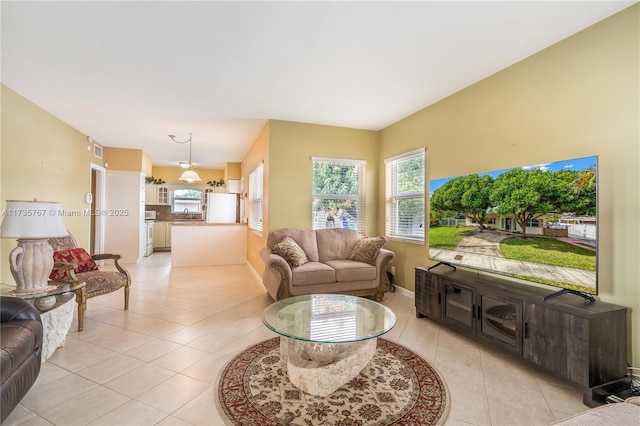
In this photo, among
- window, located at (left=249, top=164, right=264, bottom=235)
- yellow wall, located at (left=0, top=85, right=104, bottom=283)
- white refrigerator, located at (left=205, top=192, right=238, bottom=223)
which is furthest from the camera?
white refrigerator, located at (left=205, top=192, right=238, bottom=223)

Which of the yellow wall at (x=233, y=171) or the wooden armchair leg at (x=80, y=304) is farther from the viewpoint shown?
the yellow wall at (x=233, y=171)

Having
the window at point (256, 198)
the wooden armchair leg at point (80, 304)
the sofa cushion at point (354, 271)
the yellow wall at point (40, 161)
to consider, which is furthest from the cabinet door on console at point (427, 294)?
the yellow wall at point (40, 161)

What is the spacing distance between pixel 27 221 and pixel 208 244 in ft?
14.2

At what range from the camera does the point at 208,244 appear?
658 centimetres

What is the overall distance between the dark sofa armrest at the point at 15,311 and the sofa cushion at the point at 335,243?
307cm

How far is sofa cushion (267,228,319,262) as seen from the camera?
418 cm

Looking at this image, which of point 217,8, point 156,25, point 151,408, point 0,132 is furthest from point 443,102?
point 0,132

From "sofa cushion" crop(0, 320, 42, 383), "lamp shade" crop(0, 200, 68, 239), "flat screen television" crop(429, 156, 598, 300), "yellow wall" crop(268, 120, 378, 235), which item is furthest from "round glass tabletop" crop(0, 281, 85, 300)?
"flat screen television" crop(429, 156, 598, 300)

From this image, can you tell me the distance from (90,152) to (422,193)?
6.31 meters

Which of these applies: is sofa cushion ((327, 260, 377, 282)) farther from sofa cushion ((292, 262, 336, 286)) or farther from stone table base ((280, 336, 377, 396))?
stone table base ((280, 336, 377, 396))

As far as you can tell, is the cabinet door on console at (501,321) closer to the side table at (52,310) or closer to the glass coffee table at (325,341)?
the glass coffee table at (325,341)

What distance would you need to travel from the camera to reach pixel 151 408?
5.90 ft

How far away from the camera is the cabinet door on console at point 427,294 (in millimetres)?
3105

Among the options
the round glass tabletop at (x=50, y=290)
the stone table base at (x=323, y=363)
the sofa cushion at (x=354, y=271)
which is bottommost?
the stone table base at (x=323, y=363)
